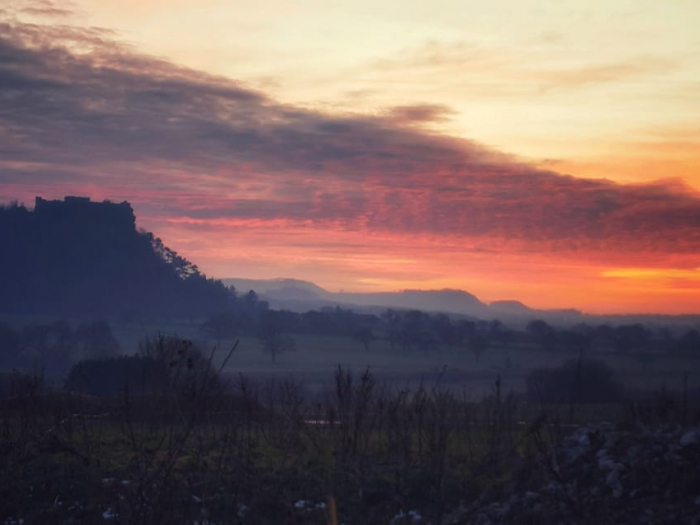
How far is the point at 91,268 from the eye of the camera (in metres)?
153

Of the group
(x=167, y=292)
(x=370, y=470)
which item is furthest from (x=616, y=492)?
(x=167, y=292)

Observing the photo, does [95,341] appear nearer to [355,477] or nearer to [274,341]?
[274,341]

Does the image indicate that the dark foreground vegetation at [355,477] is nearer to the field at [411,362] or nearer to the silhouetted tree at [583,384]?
the silhouetted tree at [583,384]

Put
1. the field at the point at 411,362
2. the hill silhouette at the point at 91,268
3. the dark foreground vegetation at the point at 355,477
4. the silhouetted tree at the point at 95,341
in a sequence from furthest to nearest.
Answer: the hill silhouette at the point at 91,268 → the silhouetted tree at the point at 95,341 → the field at the point at 411,362 → the dark foreground vegetation at the point at 355,477

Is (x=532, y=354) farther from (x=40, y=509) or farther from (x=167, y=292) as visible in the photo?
(x=40, y=509)

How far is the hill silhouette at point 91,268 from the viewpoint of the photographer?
14225cm

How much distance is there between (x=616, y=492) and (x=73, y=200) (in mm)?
172935

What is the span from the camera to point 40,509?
12219mm

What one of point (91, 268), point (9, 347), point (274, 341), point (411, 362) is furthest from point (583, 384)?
point (91, 268)

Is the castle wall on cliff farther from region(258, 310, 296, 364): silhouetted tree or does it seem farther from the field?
region(258, 310, 296, 364): silhouetted tree

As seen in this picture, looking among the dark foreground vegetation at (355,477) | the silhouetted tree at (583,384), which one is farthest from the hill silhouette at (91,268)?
the dark foreground vegetation at (355,477)

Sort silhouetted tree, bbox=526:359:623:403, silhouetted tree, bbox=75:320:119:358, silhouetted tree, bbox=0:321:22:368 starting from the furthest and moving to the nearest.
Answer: silhouetted tree, bbox=75:320:119:358 → silhouetted tree, bbox=0:321:22:368 → silhouetted tree, bbox=526:359:623:403

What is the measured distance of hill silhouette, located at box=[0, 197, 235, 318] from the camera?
142m

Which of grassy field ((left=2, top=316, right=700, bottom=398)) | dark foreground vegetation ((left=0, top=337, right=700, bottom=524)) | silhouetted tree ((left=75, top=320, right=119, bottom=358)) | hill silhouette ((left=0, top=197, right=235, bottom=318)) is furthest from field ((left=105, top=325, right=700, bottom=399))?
dark foreground vegetation ((left=0, top=337, right=700, bottom=524))
